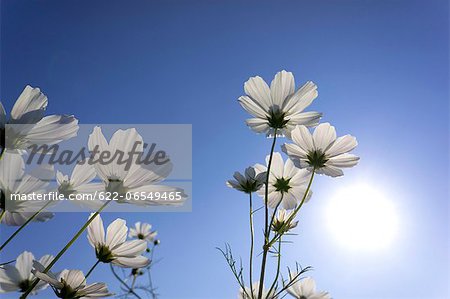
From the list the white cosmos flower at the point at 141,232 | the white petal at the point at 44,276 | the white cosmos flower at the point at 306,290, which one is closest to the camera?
the white petal at the point at 44,276

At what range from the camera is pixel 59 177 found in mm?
373

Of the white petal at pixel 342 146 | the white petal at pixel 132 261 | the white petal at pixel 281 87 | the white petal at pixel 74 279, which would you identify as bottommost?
the white petal at pixel 74 279

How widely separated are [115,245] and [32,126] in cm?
15

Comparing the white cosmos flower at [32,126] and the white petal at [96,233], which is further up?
the white cosmos flower at [32,126]

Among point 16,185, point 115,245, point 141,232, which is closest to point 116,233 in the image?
point 115,245

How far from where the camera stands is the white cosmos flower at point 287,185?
0.70 metres

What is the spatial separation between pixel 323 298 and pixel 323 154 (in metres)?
0.22

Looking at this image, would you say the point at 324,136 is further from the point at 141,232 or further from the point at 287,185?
the point at 141,232

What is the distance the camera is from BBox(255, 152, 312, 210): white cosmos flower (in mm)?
702

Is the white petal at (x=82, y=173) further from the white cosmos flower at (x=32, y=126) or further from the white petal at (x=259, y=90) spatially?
the white petal at (x=259, y=90)

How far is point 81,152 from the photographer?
1.25ft

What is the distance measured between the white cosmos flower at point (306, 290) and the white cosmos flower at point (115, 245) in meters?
0.35

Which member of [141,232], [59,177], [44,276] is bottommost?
[44,276]

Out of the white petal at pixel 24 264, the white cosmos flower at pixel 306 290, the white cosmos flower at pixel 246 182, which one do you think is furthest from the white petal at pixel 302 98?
the white petal at pixel 24 264
